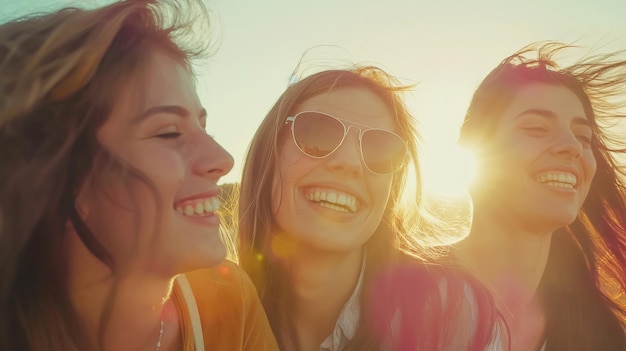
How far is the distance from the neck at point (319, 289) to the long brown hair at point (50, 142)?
1256mm

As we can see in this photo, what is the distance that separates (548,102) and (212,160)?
8.11 feet

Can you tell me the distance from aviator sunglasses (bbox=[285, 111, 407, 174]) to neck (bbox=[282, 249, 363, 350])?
1.88ft

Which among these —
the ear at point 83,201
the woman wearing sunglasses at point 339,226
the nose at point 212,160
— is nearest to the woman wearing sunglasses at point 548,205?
the woman wearing sunglasses at point 339,226

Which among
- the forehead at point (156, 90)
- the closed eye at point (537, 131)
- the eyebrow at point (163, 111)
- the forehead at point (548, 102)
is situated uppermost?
the forehead at point (548, 102)

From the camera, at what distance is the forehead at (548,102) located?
3645 millimetres

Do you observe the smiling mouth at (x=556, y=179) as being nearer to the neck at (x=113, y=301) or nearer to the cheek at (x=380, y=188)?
the cheek at (x=380, y=188)

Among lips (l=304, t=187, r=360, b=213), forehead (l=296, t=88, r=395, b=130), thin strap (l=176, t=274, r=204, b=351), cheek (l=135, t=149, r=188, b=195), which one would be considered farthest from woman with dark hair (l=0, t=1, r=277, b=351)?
forehead (l=296, t=88, r=395, b=130)

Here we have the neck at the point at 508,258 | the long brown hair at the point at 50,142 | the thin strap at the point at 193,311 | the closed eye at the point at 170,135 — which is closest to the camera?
the long brown hair at the point at 50,142

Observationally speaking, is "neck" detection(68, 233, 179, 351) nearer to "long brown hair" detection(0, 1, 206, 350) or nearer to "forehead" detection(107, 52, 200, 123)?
"long brown hair" detection(0, 1, 206, 350)

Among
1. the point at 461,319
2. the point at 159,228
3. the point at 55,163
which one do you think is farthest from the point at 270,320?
the point at 55,163

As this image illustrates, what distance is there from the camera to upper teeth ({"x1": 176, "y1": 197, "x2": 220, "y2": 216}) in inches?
88.9

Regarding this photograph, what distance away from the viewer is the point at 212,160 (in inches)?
92.0

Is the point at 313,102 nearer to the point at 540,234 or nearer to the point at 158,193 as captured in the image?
the point at 158,193

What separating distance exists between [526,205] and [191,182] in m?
2.37
